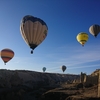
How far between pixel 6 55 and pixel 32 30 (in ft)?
72.8

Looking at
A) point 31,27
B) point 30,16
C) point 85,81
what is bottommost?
point 85,81

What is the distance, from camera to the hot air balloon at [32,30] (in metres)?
30.1

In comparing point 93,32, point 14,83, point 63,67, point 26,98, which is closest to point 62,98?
point 26,98

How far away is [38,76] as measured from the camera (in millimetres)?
107562

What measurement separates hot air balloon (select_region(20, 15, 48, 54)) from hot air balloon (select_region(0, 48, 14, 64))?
20146 millimetres

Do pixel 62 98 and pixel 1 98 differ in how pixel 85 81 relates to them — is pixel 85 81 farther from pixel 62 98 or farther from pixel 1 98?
pixel 1 98

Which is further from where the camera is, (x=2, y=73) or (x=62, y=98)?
(x=2, y=73)

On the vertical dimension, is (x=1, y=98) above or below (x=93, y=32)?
below

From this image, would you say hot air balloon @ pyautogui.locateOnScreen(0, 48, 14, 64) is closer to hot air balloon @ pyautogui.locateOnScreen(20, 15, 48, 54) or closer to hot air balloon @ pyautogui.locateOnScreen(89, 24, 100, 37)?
hot air balloon @ pyautogui.locateOnScreen(20, 15, 48, 54)

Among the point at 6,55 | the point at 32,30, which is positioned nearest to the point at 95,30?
the point at 32,30

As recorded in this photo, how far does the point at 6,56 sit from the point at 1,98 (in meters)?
12.2

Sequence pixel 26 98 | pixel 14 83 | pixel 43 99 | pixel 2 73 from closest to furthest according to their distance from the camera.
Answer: pixel 43 99, pixel 26 98, pixel 14 83, pixel 2 73

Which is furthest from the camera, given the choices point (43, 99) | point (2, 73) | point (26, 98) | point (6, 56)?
point (2, 73)

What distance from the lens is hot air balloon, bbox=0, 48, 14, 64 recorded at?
4923 cm
